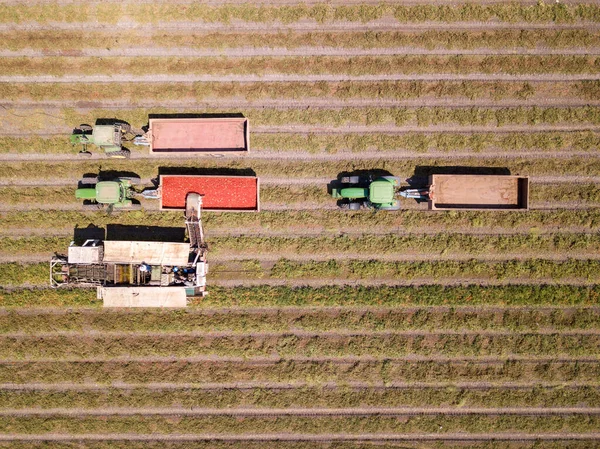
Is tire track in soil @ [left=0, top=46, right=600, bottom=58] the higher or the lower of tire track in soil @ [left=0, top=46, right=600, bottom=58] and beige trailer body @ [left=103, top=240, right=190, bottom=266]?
the higher

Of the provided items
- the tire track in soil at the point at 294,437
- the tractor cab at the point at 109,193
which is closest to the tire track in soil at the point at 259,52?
the tractor cab at the point at 109,193

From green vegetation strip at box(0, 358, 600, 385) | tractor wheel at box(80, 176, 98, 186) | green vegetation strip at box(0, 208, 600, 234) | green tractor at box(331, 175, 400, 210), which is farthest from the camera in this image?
→ green vegetation strip at box(0, 208, 600, 234)

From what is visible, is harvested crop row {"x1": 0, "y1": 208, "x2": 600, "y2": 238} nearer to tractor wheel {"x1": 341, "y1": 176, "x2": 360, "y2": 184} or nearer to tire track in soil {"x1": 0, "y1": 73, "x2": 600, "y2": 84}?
tractor wheel {"x1": 341, "y1": 176, "x2": 360, "y2": 184}

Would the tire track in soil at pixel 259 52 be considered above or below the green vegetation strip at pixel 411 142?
above

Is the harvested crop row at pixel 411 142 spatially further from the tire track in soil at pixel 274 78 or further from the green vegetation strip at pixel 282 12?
the green vegetation strip at pixel 282 12

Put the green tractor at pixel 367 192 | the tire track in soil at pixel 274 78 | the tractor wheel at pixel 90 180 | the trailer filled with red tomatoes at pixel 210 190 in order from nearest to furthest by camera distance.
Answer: the green tractor at pixel 367 192 → the trailer filled with red tomatoes at pixel 210 190 → the tractor wheel at pixel 90 180 → the tire track in soil at pixel 274 78

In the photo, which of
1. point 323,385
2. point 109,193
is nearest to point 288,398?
point 323,385

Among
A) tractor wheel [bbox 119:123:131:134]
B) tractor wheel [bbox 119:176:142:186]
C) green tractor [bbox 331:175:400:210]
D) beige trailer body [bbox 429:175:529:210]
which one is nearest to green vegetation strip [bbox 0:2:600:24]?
tractor wheel [bbox 119:123:131:134]
